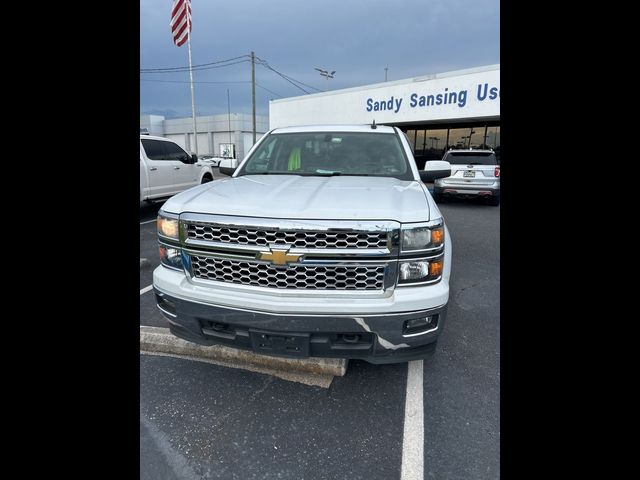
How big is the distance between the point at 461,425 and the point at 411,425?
30 cm

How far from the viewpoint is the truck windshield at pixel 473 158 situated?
9.89 meters

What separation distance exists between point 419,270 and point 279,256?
791 mm

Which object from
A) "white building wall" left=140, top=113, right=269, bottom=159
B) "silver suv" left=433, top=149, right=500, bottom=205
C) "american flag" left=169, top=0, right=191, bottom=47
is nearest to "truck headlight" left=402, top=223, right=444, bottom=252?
"silver suv" left=433, top=149, right=500, bottom=205

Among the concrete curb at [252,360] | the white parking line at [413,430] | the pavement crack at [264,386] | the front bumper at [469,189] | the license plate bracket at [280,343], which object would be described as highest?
the front bumper at [469,189]

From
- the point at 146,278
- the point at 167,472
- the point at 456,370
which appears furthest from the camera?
the point at 146,278

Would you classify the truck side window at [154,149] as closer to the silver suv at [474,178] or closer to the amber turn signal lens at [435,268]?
the silver suv at [474,178]

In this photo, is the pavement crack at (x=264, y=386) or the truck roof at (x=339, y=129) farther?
the truck roof at (x=339, y=129)

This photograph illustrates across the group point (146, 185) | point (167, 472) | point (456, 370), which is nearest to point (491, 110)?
point (146, 185)

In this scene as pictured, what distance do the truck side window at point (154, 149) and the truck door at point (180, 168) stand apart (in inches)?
6.9

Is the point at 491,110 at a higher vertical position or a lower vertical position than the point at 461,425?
higher

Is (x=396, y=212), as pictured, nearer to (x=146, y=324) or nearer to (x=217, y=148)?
(x=146, y=324)

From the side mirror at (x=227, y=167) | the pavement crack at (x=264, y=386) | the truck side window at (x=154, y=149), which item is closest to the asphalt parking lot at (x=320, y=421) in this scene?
the pavement crack at (x=264, y=386)

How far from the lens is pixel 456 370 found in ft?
8.22
